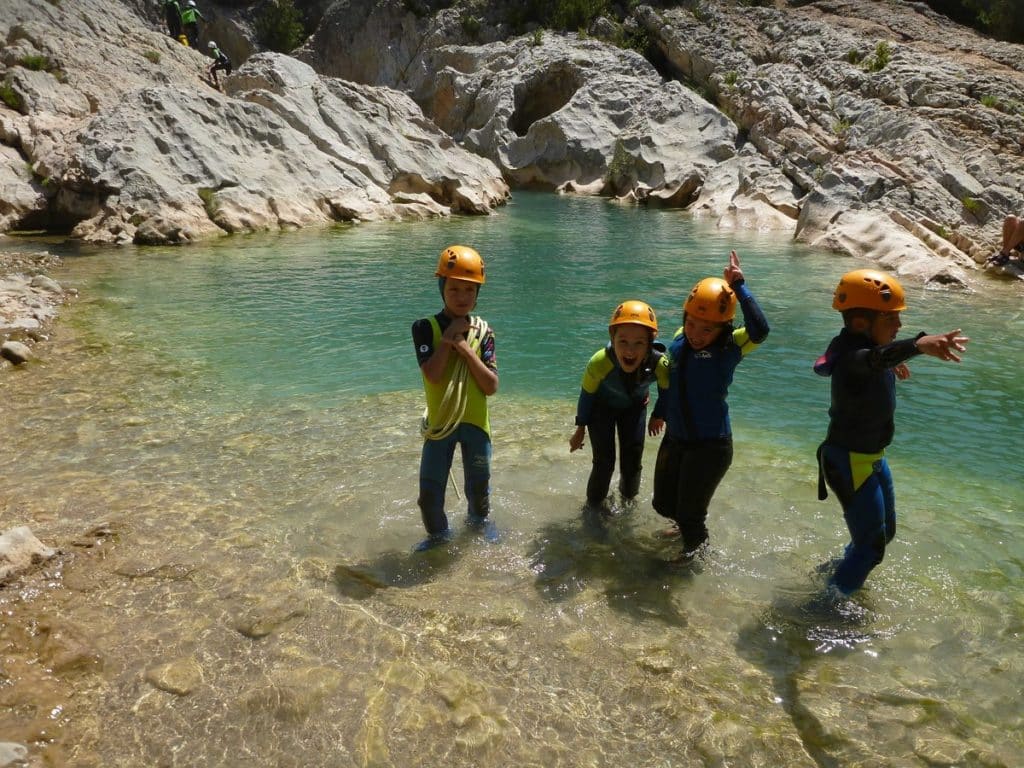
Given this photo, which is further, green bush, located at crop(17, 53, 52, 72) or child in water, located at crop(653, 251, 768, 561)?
green bush, located at crop(17, 53, 52, 72)

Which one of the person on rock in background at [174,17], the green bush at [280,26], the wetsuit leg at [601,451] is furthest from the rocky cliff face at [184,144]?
the green bush at [280,26]

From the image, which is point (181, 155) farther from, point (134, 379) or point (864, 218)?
point (864, 218)

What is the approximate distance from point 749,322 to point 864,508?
123cm

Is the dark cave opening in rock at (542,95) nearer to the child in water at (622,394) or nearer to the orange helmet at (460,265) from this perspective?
the child in water at (622,394)

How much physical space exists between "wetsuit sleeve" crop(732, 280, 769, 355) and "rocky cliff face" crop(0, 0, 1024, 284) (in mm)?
13164

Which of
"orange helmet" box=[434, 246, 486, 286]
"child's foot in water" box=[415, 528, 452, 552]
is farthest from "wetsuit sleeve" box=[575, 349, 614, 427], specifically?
"child's foot in water" box=[415, 528, 452, 552]

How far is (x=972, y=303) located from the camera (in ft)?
42.6

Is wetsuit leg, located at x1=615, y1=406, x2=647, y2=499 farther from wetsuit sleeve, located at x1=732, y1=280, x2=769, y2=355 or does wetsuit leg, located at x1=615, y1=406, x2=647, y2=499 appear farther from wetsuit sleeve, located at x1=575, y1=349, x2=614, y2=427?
wetsuit sleeve, located at x1=732, y1=280, x2=769, y2=355

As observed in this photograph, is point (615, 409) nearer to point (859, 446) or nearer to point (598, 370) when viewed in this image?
point (598, 370)

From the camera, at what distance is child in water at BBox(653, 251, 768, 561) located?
4.02 metres

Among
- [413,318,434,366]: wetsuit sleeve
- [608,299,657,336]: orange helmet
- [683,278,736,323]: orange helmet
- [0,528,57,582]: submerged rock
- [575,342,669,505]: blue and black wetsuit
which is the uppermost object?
[683,278,736,323]: orange helmet

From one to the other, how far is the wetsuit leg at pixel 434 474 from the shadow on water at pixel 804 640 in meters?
2.00

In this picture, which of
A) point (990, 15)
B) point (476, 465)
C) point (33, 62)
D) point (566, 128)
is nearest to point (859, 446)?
point (476, 465)

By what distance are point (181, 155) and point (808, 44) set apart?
3111 cm
